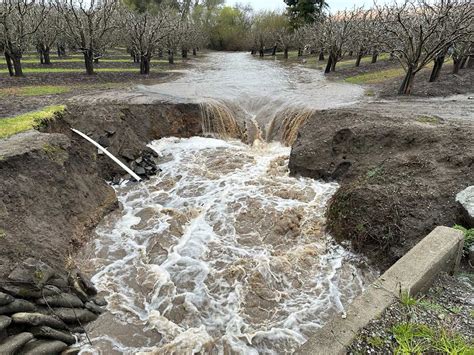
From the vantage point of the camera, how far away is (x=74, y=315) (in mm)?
4758

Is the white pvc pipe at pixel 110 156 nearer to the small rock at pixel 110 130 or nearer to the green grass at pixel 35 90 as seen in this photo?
the small rock at pixel 110 130

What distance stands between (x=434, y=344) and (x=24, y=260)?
5.37 metres

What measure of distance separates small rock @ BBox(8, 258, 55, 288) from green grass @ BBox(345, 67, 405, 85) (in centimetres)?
1887

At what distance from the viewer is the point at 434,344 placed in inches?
124

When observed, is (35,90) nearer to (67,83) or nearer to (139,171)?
(67,83)

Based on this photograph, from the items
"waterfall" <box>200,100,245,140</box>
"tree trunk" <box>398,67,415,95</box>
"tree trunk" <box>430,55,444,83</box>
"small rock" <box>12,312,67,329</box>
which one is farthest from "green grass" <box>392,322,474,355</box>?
"tree trunk" <box>430,55,444,83</box>

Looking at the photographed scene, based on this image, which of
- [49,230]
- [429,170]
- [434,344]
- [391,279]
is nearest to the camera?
[434,344]

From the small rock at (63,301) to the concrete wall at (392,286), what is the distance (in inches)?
138

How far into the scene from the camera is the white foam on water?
4.84 metres

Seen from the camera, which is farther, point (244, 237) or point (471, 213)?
point (244, 237)

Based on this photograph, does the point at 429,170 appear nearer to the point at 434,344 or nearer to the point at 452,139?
the point at 452,139

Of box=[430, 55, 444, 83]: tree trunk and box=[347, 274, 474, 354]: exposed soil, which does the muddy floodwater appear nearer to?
box=[347, 274, 474, 354]: exposed soil

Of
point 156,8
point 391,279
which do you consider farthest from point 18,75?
point 156,8

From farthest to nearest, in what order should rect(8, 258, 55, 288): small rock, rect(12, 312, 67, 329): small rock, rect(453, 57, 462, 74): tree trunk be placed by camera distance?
rect(453, 57, 462, 74): tree trunk < rect(8, 258, 55, 288): small rock < rect(12, 312, 67, 329): small rock
